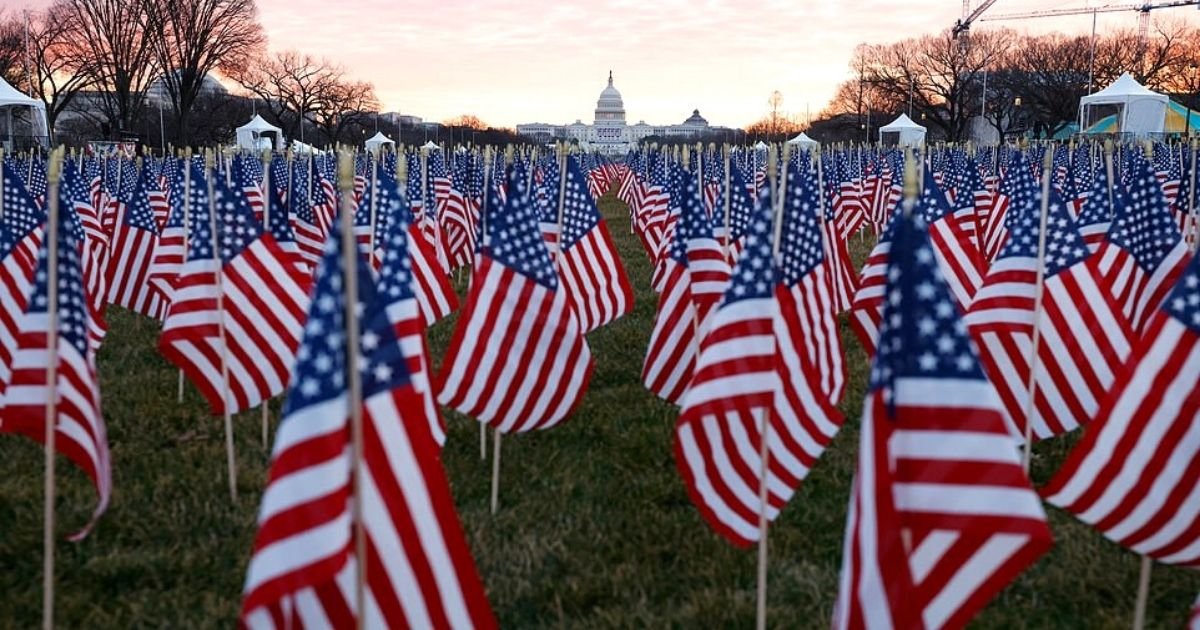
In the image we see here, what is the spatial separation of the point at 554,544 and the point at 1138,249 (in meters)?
4.61

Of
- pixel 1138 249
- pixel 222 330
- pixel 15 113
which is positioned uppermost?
pixel 15 113

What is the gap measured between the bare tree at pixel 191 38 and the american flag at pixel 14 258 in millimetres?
47441

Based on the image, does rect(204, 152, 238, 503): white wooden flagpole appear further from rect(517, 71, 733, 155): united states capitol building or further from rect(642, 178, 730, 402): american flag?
rect(517, 71, 733, 155): united states capitol building

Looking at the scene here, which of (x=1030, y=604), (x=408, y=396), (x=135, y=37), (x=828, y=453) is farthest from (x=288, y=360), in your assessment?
(x=135, y=37)

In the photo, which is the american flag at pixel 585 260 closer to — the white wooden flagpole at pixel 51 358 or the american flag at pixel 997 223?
the white wooden flagpole at pixel 51 358

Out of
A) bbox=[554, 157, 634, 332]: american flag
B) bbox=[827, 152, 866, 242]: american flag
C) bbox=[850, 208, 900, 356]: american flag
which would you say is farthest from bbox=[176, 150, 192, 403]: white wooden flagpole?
bbox=[827, 152, 866, 242]: american flag

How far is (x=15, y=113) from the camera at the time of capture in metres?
48.2

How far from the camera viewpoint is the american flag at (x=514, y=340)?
5711mm

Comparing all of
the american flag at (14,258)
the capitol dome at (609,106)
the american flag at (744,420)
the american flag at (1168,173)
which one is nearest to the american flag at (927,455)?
the american flag at (744,420)

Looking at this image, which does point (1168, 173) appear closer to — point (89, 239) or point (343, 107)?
point (89, 239)

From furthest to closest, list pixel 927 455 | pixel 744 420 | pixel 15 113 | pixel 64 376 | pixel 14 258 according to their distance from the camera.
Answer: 1. pixel 15 113
2. pixel 14 258
3. pixel 744 420
4. pixel 64 376
5. pixel 927 455

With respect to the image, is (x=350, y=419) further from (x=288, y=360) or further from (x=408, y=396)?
(x=288, y=360)

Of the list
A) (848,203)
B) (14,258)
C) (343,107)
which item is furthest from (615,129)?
(14,258)

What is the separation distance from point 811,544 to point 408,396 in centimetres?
310
